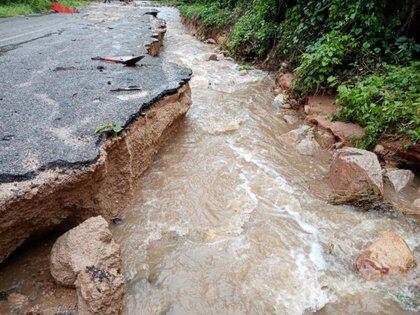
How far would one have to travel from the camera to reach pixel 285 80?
586 cm

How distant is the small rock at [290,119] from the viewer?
4.86 m

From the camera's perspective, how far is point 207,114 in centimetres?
498

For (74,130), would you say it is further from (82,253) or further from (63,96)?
(82,253)

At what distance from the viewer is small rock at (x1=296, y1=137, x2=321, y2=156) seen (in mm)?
4034

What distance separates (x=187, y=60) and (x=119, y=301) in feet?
23.0

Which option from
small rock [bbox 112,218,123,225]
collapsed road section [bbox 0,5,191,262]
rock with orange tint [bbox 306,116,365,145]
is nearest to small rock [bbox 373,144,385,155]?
rock with orange tint [bbox 306,116,365,145]

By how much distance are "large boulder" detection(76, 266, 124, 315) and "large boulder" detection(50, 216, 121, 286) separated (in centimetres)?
5

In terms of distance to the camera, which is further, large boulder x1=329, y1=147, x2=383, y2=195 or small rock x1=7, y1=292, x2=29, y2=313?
large boulder x1=329, y1=147, x2=383, y2=195

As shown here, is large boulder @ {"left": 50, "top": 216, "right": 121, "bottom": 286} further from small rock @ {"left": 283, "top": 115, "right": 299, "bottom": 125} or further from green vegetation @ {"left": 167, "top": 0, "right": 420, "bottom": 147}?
small rock @ {"left": 283, "top": 115, "right": 299, "bottom": 125}

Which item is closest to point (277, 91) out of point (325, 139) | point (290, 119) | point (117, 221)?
point (290, 119)

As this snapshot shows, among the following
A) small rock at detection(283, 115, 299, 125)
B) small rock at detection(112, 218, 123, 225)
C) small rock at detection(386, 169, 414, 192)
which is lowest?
small rock at detection(112, 218, 123, 225)

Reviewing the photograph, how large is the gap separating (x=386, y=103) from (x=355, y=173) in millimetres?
1142

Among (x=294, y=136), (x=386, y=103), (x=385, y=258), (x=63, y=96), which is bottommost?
(x=294, y=136)

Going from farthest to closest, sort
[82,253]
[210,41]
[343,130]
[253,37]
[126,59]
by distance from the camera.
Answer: [210,41] < [253,37] < [126,59] < [343,130] < [82,253]
